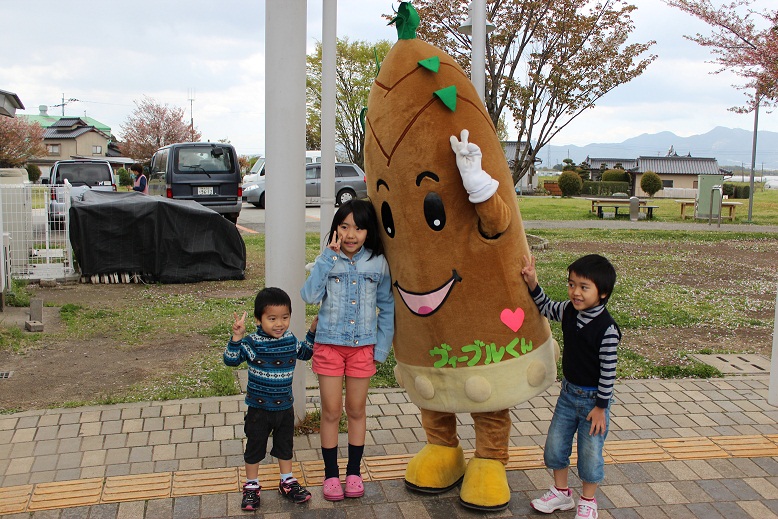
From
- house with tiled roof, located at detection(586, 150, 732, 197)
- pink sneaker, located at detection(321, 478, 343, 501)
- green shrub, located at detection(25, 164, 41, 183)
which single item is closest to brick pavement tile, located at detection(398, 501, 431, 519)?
pink sneaker, located at detection(321, 478, 343, 501)

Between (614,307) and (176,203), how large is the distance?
6.16 metres

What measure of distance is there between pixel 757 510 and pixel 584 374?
1260mm

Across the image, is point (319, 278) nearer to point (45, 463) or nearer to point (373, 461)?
point (373, 461)

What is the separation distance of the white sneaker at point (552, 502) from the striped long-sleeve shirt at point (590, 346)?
2.04 feet

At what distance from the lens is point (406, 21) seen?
11.6 ft

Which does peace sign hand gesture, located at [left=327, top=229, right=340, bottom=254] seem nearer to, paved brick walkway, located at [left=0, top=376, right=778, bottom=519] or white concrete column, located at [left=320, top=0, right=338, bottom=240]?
white concrete column, located at [left=320, top=0, right=338, bottom=240]

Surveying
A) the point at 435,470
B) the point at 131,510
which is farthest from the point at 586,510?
the point at 131,510

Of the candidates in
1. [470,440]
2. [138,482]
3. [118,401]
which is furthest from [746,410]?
[118,401]

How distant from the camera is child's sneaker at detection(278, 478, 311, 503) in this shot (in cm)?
365

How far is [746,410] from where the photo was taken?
521cm

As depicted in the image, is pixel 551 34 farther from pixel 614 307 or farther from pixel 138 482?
pixel 138 482

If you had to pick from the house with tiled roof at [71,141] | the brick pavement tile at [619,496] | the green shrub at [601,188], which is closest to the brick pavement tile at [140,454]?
the brick pavement tile at [619,496]

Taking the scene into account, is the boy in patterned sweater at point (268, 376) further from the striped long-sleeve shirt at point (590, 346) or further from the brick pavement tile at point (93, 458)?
the striped long-sleeve shirt at point (590, 346)

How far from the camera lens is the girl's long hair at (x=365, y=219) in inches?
141
